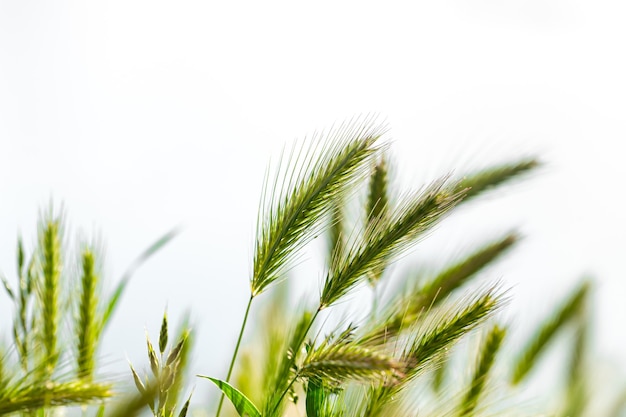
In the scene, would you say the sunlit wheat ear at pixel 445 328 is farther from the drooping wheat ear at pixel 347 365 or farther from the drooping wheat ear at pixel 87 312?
the drooping wheat ear at pixel 87 312

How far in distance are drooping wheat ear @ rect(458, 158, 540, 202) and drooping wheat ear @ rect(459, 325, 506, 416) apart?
0.25m

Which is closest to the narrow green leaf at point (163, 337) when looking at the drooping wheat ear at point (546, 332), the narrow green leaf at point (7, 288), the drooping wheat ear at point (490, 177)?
the narrow green leaf at point (7, 288)

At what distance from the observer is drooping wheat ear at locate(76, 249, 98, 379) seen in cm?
98

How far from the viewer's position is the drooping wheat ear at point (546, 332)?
1.51 m

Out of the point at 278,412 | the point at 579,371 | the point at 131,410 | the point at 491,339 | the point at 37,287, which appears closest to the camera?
the point at 131,410

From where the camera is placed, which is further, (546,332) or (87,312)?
(546,332)

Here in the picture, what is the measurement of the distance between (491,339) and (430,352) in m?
0.40

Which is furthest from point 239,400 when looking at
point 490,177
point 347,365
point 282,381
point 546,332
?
point 546,332

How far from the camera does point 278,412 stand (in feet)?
2.92

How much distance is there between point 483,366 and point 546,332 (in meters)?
0.46

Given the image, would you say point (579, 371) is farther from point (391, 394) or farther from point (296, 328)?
point (391, 394)

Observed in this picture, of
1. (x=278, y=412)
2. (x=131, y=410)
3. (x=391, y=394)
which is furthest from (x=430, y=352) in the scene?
(x=131, y=410)

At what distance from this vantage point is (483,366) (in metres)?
1.15

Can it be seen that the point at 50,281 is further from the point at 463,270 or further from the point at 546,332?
the point at 546,332
